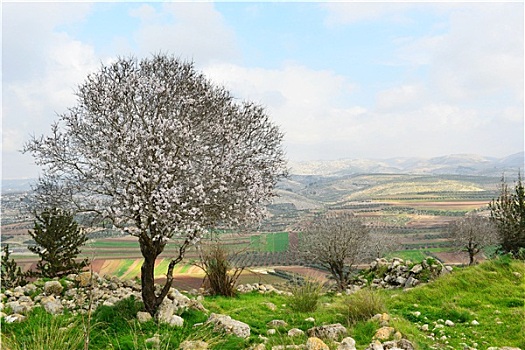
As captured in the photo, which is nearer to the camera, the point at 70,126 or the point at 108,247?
the point at 70,126

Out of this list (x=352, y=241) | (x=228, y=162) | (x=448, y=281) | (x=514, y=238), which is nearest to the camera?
(x=228, y=162)

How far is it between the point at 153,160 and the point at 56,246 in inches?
417

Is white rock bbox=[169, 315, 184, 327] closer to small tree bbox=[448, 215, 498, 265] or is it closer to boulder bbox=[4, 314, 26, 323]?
boulder bbox=[4, 314, 26, 323]

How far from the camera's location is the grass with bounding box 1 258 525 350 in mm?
7129

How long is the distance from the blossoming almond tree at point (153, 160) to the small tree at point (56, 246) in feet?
25.4

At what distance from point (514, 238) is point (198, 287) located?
15.3 metres

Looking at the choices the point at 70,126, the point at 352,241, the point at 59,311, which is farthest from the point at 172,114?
the point at 352,241

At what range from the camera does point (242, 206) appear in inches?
368

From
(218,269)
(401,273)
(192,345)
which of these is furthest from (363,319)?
(401,273)

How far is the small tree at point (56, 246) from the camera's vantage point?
15922mm

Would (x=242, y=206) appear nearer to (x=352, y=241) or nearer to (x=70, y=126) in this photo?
(x=70, y=126)

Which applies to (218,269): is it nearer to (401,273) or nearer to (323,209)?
(401,273)

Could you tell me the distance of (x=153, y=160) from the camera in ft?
28.8

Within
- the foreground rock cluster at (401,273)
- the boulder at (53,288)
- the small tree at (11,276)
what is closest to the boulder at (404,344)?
the foreground rock cluster at (401,273)
